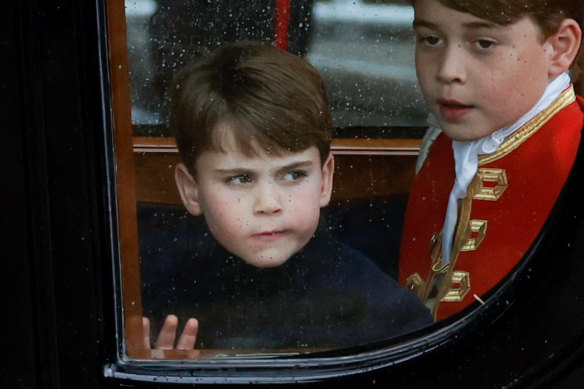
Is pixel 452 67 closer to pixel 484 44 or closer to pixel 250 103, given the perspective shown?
pixel 484 44

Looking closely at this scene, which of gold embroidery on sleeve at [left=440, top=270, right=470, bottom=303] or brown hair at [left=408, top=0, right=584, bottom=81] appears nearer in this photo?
brown hair at [left=408, top=0, right=584, bottom=81]

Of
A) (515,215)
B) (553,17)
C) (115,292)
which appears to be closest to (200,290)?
(115,292)

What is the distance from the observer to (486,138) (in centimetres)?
125

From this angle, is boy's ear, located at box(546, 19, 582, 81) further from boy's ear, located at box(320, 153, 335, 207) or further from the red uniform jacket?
boy's ear, located at box(320, 153, 335, 207)

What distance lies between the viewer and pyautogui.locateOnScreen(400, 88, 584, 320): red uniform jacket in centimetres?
125

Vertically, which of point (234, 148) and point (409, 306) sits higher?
point (234, 148)

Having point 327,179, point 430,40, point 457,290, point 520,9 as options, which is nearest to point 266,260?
point 327,179

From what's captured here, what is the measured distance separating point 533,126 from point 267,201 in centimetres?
39

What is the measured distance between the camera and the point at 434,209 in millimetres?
1280

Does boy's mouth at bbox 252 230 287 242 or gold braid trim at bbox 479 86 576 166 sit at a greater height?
gold braid trim at bbox 479 86 576 166

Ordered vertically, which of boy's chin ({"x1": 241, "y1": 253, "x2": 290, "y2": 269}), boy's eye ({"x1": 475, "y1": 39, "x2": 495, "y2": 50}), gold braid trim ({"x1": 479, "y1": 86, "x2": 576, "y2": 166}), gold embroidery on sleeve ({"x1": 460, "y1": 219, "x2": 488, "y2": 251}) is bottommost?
boy's chin ({"x1": 241, "y1": 253, "x2": 290, "y2": 269})

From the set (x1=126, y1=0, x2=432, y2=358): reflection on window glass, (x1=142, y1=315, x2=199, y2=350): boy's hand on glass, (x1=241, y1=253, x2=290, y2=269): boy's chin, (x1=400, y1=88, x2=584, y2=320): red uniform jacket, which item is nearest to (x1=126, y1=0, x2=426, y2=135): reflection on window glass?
(x1=126, y1=0, x2=432, y2=358): reflection on window glass

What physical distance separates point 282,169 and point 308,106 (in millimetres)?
95

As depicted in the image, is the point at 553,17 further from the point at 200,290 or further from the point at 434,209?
the point at 200,290
